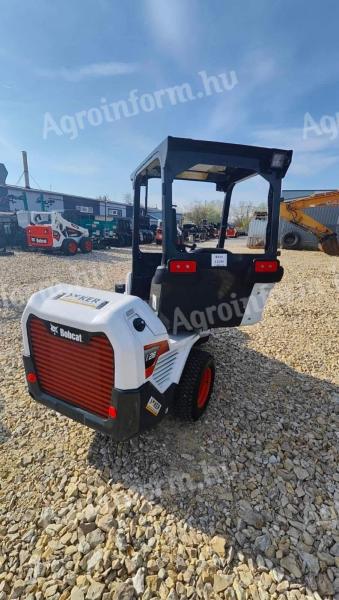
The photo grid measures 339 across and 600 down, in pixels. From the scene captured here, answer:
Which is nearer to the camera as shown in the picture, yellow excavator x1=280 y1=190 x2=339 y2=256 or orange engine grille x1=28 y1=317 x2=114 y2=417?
orange engine grille x1=28 y1=317 x2=114 y2=417

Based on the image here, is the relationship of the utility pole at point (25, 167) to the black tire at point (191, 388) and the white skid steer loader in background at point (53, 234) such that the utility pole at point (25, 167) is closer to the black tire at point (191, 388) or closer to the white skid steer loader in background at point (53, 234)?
the white skid steer loader in background at point (53, 234)

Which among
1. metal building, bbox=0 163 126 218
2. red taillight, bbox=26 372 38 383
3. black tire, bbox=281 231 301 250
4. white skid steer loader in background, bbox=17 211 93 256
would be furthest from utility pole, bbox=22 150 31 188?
red taillight, bbox=26 372 38 383

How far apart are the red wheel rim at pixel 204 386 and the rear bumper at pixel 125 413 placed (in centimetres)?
53

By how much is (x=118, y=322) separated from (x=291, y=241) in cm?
1736

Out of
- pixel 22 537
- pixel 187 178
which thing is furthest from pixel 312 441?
pixel 187 178

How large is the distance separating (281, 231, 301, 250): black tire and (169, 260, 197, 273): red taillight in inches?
653

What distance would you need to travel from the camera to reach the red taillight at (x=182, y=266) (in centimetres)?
215

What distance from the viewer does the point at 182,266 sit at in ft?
7.15

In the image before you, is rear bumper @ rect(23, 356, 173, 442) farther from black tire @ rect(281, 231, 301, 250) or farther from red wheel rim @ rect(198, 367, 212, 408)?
black tire @ rect(281, 231, 301, 250)

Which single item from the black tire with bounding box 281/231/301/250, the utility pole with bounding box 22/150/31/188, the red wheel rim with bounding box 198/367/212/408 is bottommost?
the red wheel rim with bounding box 198/367/212/408

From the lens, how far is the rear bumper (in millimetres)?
1810

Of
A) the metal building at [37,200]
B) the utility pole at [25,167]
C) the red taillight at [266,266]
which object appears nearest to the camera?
the red taillight at [266,266]

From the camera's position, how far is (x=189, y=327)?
249cm

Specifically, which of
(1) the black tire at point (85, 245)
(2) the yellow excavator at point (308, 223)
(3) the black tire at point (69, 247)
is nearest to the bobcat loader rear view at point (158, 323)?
(3) the black tire at point (69, 247)
